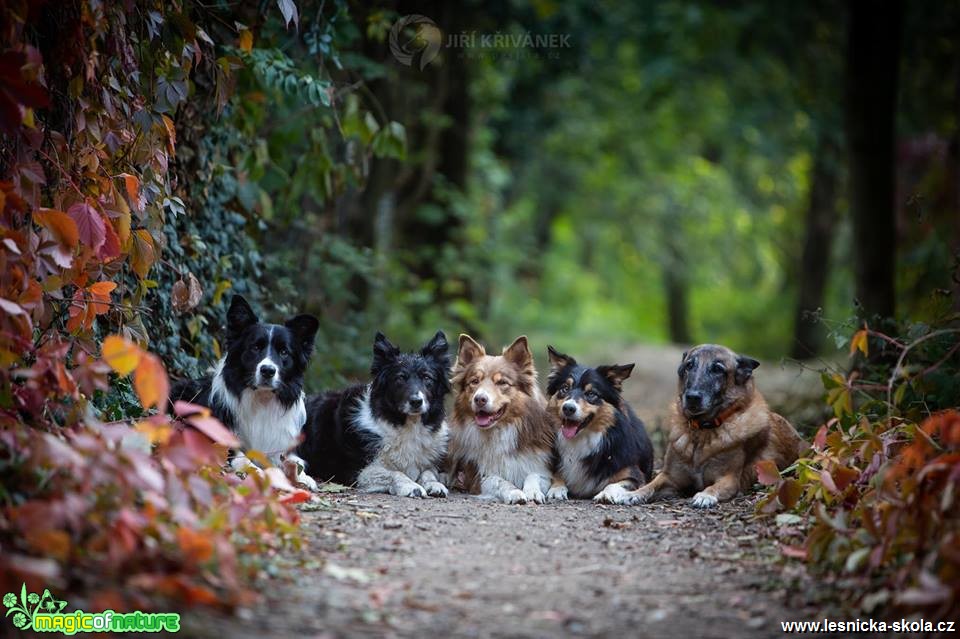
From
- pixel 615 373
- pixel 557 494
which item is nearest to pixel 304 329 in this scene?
pixel 557 494

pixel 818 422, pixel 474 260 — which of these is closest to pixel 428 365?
pixel 818 422

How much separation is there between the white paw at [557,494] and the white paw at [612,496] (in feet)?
0.74

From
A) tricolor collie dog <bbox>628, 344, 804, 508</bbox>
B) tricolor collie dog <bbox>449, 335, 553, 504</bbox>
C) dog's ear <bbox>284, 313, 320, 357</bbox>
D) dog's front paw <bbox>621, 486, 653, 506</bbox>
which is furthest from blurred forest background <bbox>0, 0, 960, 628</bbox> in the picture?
tricolor collie dog <bbox>449, 335, 553, 504</bbox>

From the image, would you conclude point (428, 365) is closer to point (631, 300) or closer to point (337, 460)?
point (337, 460)

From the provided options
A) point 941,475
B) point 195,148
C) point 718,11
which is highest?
point 718,11

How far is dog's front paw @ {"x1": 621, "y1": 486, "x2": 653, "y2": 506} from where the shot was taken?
6.97 metres

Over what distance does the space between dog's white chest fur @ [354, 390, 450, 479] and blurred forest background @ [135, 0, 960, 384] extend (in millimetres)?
1515

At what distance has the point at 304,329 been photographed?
693 cm

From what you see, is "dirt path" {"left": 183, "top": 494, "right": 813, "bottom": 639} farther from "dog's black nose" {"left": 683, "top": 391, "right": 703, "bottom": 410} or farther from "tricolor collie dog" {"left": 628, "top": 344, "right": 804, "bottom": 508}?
"dog's black nose" {"left": 683, "top": 391, "right": 703, "bottom": 410}

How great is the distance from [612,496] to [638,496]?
193mm

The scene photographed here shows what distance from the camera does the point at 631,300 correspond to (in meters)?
34.7

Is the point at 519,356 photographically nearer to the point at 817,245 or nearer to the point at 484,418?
the point at 484,418

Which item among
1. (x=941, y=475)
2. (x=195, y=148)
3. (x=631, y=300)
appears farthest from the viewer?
(x=631, y=300)

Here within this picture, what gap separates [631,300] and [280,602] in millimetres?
31091
